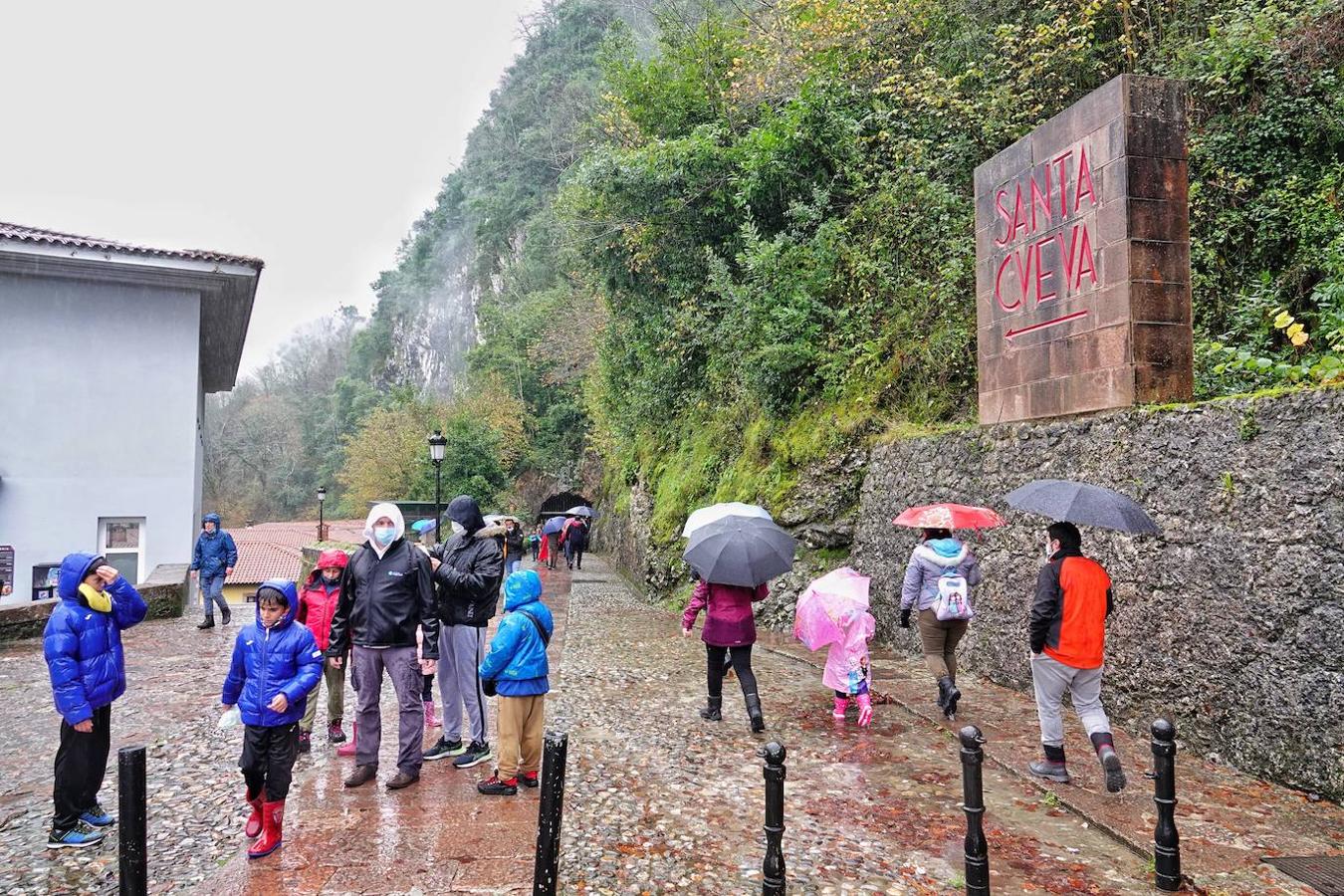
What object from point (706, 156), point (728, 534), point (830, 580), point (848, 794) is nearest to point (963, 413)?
point (830, 580)

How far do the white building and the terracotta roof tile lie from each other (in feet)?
0.08

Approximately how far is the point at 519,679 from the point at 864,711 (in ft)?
10.6

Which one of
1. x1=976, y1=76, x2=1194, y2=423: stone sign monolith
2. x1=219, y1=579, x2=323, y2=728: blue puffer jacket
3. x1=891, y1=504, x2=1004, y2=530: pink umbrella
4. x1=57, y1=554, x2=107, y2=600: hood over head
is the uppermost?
x1=976, y1=76, x2=1194, y2=423: stone sign monolith

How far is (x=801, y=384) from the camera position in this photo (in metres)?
13.5

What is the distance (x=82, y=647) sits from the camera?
188 inches

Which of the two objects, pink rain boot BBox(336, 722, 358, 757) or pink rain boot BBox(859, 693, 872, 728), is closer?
pink rain boot BBox(336, 722, 358, 757)

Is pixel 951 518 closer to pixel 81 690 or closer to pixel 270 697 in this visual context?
pixel 270 697

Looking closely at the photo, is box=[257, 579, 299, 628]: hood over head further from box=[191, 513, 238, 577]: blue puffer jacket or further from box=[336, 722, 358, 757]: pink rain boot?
box=[191, 513, 238, 577]: blue puffer jacket

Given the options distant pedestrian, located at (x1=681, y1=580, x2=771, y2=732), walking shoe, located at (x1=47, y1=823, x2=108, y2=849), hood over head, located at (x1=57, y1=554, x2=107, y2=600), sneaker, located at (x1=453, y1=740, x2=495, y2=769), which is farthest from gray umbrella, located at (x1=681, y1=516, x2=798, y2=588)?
walking shoe, located at (x1=47, y1=823, x2=108, y2=849)

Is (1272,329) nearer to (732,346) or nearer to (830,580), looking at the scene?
(830,580)

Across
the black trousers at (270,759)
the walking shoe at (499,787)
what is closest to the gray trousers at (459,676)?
the walking shoe at (499,787)

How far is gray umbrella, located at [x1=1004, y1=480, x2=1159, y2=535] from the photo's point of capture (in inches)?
200

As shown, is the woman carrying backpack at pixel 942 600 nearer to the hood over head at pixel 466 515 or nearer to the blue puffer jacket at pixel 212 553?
the hood over head at pixel 466 515

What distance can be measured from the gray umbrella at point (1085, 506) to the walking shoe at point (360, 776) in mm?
4684
